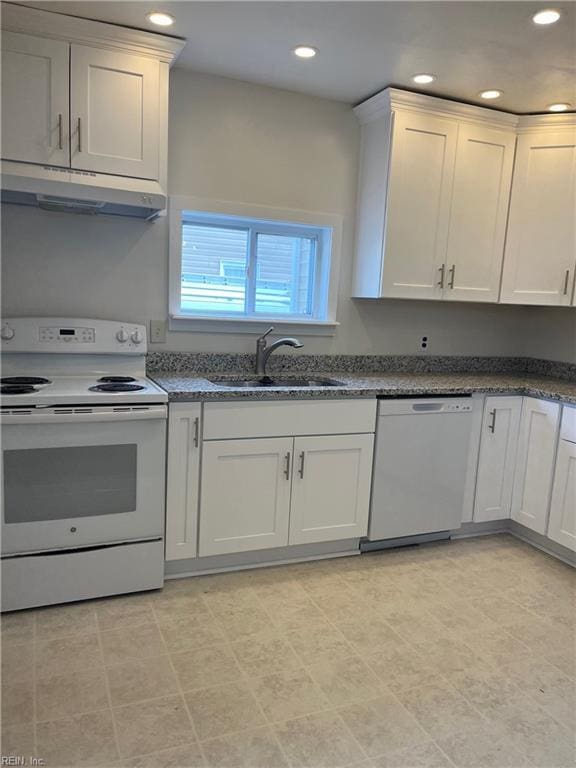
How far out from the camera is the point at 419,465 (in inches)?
117

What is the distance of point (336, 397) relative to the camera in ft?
8.98

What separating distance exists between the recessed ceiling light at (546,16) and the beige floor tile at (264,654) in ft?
8.40

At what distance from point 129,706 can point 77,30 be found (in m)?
2.56

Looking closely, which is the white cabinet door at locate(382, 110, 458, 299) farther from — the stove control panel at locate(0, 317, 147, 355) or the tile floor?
the tile floor

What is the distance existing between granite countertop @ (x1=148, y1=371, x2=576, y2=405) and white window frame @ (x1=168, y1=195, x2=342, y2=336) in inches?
10.9

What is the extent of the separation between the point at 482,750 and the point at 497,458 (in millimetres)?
1738

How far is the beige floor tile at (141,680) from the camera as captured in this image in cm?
187

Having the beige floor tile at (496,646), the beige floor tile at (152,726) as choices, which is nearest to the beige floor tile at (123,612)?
the beige floor tile at (152,726)

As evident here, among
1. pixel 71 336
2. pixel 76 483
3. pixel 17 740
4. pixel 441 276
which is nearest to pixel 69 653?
pixel 17 740

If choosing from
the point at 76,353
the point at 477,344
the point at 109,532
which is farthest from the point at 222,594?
the point at 477,344

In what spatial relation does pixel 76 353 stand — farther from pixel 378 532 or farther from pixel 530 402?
pixel 530 402

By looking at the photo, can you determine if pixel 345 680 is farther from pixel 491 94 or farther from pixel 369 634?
pixel 491 94

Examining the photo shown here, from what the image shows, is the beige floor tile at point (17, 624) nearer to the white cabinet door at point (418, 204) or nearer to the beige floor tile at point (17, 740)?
the beige floor tile at point (17, 740)

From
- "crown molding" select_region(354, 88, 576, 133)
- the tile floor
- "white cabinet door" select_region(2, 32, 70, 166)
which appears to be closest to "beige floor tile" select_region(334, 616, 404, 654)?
the tile floor
